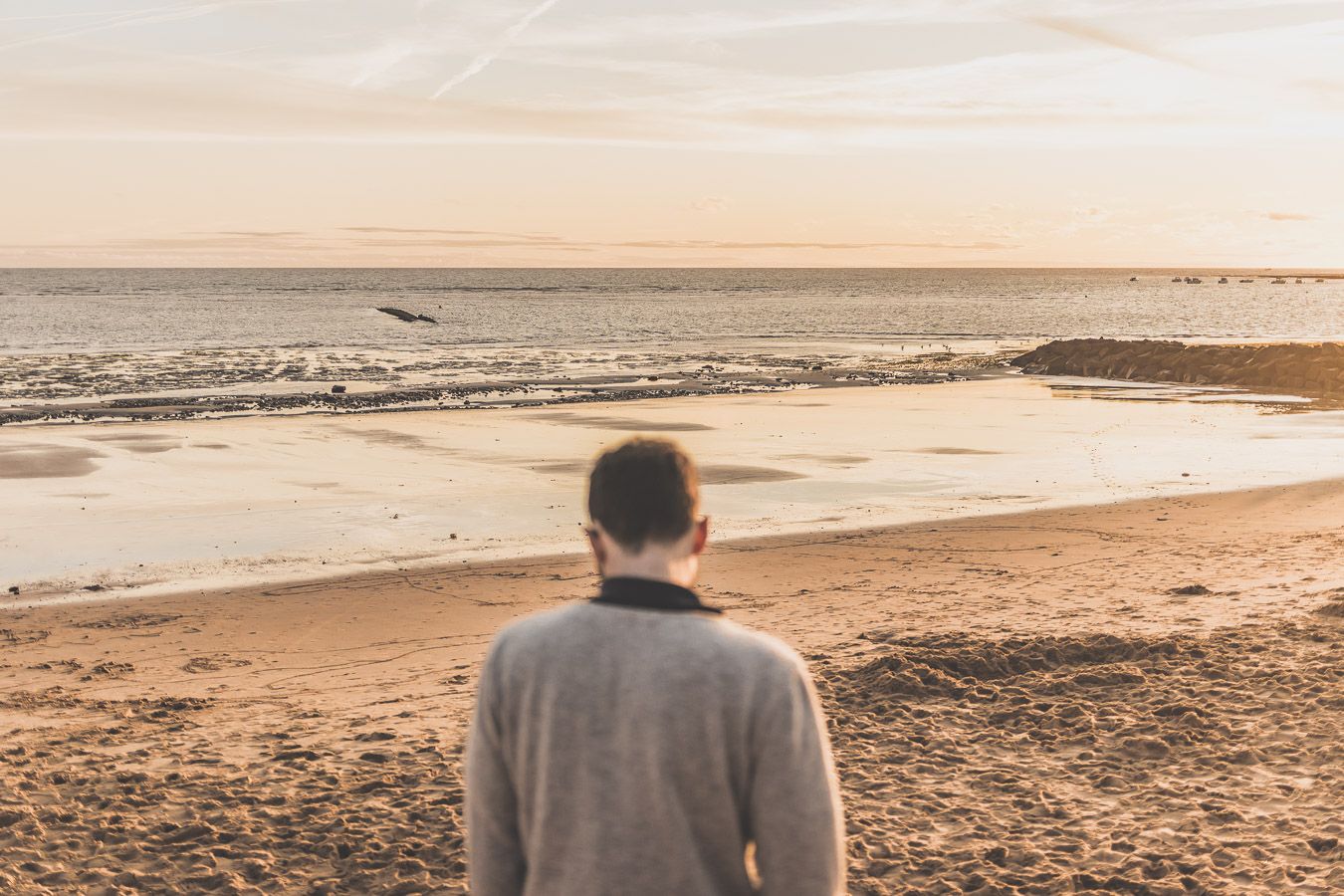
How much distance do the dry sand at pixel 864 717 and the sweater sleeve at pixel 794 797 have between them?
3457 millimetres

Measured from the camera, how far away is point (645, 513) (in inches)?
88.4

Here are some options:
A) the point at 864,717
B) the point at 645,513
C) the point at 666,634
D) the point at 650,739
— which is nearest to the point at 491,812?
the point at 650,739

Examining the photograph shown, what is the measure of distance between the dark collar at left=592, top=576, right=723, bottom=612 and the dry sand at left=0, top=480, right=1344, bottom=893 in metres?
3.65

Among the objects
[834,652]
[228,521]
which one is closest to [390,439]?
[228,521]

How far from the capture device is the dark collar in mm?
2170

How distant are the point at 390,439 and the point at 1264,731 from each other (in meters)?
17.3

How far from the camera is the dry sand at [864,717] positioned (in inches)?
222

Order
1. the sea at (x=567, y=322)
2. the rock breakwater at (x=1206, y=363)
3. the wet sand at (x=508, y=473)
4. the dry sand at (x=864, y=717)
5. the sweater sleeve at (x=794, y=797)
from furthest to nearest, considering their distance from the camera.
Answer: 1. the sea at (x=567, y=322)
2. the rock breakwater at (x=1206, y=363)
3. the wet sand at (x=508, y=473)
4. the dry sand at (x=864, y=717)
5. the sweater sleeve at (x=794, y=797)

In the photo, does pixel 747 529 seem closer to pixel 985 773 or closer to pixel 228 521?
pixel 228 521

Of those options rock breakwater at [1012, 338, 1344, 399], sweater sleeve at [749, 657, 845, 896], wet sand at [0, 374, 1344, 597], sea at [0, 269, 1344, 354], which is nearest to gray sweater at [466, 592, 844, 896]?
sweater sleeve at [749, 657, 845, 896]

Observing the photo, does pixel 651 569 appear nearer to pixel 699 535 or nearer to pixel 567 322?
pixel 699 535

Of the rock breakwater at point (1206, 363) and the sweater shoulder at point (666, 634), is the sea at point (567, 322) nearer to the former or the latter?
the rock breakwater at point (1206, 363)

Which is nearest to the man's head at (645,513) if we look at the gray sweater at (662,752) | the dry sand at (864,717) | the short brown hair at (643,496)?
the short brown hair at (643,496)

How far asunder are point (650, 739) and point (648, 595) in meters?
0.25
